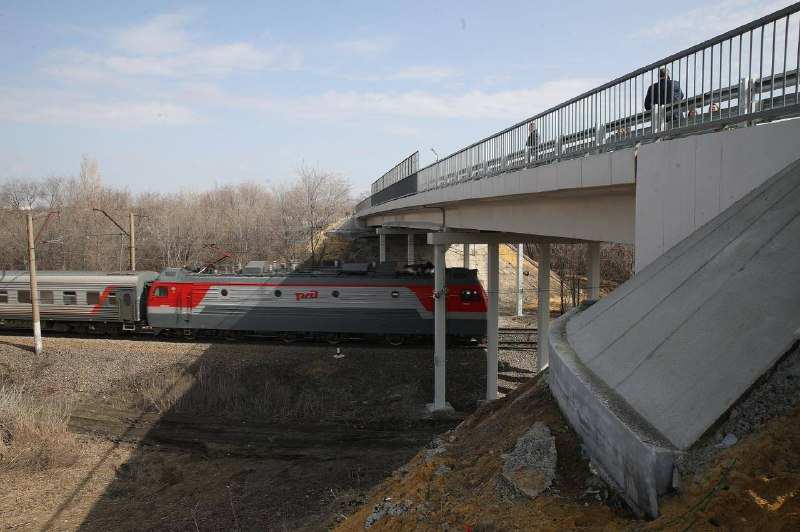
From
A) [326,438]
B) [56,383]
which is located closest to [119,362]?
[56,383]

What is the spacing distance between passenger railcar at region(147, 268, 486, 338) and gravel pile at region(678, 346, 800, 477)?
66.4ft

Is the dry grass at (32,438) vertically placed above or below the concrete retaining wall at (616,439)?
below

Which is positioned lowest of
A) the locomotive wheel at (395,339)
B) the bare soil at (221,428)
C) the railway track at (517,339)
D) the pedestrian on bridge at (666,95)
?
the bare soil at (221,428)

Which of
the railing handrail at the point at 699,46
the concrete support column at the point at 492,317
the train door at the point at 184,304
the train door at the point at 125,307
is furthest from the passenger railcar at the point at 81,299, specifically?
the railing handrail at the point at 699,46

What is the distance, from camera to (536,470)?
3992 mm

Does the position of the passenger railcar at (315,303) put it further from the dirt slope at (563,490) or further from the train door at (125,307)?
the dirt slope at (563,490)

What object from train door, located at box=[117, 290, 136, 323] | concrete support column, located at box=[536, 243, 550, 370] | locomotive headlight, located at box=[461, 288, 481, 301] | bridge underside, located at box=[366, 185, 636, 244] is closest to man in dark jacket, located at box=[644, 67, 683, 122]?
bridge underside, located at box=[366, 185, 636, 244]

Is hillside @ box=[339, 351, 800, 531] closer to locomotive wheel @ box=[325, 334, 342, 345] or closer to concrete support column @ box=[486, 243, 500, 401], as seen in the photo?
concrete support column @ box=[486, 243, 500, 401]

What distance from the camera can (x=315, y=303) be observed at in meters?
24.5

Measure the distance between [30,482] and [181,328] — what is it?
40.5ft

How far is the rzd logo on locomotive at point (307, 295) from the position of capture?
24500mm

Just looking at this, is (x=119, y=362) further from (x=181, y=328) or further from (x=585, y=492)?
(x=585, y=492)

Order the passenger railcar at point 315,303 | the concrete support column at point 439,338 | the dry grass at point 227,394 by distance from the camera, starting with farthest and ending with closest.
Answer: the passenger railcar at point 315,303 < the concrete support column at point 439,338 < the dry grass at point 227,394

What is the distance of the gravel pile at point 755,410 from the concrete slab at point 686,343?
0.15 feet
